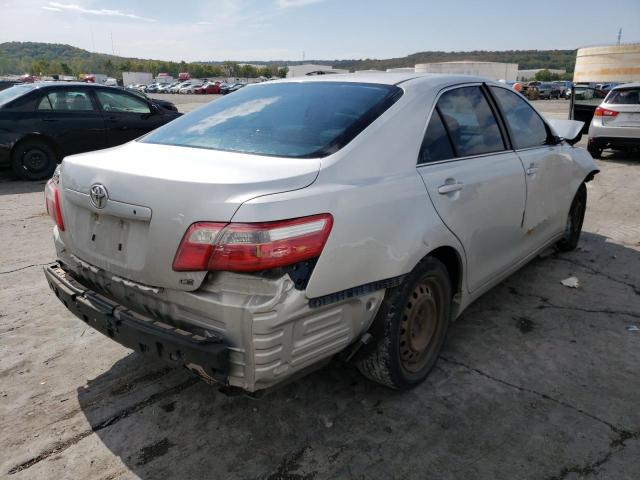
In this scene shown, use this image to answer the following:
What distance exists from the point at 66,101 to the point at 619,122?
1033cm

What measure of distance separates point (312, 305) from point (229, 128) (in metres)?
1.24

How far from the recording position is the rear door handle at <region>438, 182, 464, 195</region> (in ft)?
8.58

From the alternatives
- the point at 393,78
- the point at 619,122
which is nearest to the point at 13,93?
the point at 393,78

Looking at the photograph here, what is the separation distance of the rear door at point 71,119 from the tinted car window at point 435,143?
24.7 ft

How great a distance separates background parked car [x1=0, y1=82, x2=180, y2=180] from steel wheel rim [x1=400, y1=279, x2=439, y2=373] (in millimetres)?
7698

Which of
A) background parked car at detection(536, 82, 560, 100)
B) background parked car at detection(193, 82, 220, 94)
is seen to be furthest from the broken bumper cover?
background parked car at detection(193, 82, 220, 94)

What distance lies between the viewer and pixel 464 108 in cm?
313

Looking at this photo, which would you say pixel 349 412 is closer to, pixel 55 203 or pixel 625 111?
pixel 55 203

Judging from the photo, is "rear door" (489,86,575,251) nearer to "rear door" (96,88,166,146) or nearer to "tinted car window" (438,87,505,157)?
"tinted car window" (438,87,505,157)

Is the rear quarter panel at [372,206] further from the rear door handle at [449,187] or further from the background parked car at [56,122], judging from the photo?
the background parked car at [56,122]

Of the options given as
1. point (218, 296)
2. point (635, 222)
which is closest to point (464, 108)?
point (218, 296)

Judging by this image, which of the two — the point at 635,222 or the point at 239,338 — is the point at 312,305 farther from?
the point at 635,222

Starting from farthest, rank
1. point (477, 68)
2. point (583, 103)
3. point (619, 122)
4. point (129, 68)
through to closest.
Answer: point (129, 68) → point (477, 68) → point (583, 103) → point (619, 122)

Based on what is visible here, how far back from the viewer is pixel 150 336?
206cm
